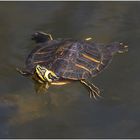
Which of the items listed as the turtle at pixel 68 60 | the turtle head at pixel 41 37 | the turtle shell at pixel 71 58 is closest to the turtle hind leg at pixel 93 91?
the turtle at pixel 68 60

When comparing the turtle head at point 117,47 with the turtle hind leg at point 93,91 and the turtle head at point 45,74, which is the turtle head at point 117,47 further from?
the turtle head at point 45,74

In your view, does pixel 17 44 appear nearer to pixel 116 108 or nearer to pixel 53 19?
pixel 53 19

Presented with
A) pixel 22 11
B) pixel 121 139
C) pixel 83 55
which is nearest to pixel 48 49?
pixel 83 55

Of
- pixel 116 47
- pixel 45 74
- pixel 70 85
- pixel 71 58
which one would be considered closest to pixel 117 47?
pixel 116 47

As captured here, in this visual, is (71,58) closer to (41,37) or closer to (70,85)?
(70,85)

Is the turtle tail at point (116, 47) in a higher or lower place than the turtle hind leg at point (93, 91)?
higher

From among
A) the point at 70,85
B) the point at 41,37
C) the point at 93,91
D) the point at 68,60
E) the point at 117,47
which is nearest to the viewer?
the point at 93,91

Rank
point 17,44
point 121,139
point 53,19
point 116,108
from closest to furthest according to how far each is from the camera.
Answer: point 121,139 → point 116,108 → point 17,44 → point 53,19
